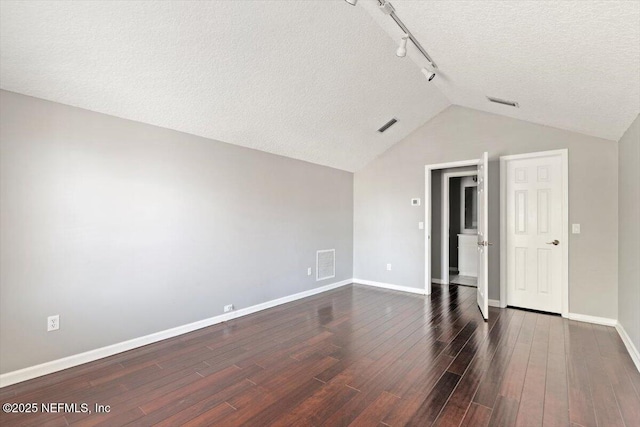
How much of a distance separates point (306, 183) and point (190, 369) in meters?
3.14

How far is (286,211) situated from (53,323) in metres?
2.86

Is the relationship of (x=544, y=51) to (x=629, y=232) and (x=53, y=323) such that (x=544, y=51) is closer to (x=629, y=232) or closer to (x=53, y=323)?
(x=629, y=232)

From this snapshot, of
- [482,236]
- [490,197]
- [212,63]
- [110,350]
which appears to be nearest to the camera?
[212,63]

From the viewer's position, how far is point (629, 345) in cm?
284

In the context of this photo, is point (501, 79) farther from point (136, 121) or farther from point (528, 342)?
point (136, 121)

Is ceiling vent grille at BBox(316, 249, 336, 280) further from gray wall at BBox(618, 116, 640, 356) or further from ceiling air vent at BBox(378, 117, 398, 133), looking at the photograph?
gray wall at BBox(618, 116, 640, 356)

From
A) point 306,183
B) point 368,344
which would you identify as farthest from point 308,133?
point 368,344

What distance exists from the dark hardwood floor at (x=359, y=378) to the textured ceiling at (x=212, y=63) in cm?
233

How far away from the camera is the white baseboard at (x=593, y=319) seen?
353 cm

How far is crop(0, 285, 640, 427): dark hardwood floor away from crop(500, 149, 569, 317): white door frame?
1.90ft

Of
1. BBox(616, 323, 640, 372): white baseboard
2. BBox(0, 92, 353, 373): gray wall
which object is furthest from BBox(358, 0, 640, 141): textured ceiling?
BBox(0, 92, 353, 373): gray wall

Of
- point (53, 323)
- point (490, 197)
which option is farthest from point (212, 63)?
point (490, 197)

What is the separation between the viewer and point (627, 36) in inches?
67.2

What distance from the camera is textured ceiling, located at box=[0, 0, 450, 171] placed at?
6.64 ft
